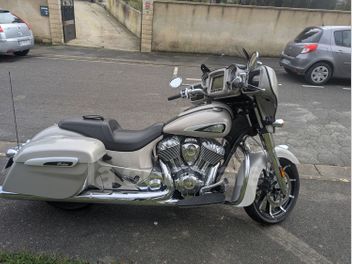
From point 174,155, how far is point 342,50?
7669 millimetres

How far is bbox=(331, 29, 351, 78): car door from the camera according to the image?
8.48m

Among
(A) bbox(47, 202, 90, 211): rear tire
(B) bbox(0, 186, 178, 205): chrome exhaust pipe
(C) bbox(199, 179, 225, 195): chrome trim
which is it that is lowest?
(A) bbox(47, 202, 90, 211): rear tire

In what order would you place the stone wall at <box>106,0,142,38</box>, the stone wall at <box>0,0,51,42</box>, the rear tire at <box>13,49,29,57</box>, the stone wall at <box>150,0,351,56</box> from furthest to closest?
the stone wall at <box>106,0,142,38</box> < the stone wall at <box>0,0,51,42</box> < the stone wall at <box>150,0,351,56</box> < the rear tire at <box>13,49,29,57</box>

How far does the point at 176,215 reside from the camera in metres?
3.08

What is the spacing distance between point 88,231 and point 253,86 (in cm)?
186

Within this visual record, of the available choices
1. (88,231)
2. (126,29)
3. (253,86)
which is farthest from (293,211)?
(126,29)

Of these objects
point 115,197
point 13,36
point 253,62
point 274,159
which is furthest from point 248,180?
point 13,36

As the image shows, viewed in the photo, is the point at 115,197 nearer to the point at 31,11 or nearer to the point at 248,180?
the point at 248,180

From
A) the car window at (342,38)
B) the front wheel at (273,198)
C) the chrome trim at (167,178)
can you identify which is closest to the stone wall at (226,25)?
the car window at (342,38)

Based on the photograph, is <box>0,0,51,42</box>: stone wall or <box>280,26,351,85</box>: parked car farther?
<box>0,0,51,42</box>: stone wall

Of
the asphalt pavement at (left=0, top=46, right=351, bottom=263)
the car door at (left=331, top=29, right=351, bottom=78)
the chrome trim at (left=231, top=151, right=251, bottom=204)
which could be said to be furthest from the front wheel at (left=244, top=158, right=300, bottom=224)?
the car door at (left=331, top=29, right=351, bottom=78)

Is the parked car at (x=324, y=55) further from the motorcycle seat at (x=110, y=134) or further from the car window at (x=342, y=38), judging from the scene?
the motorcycle seat at (x=110, y=134)

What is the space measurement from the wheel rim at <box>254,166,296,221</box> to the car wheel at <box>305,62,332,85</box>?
6.48m

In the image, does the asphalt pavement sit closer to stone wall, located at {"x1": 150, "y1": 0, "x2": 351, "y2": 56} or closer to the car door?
the car door
